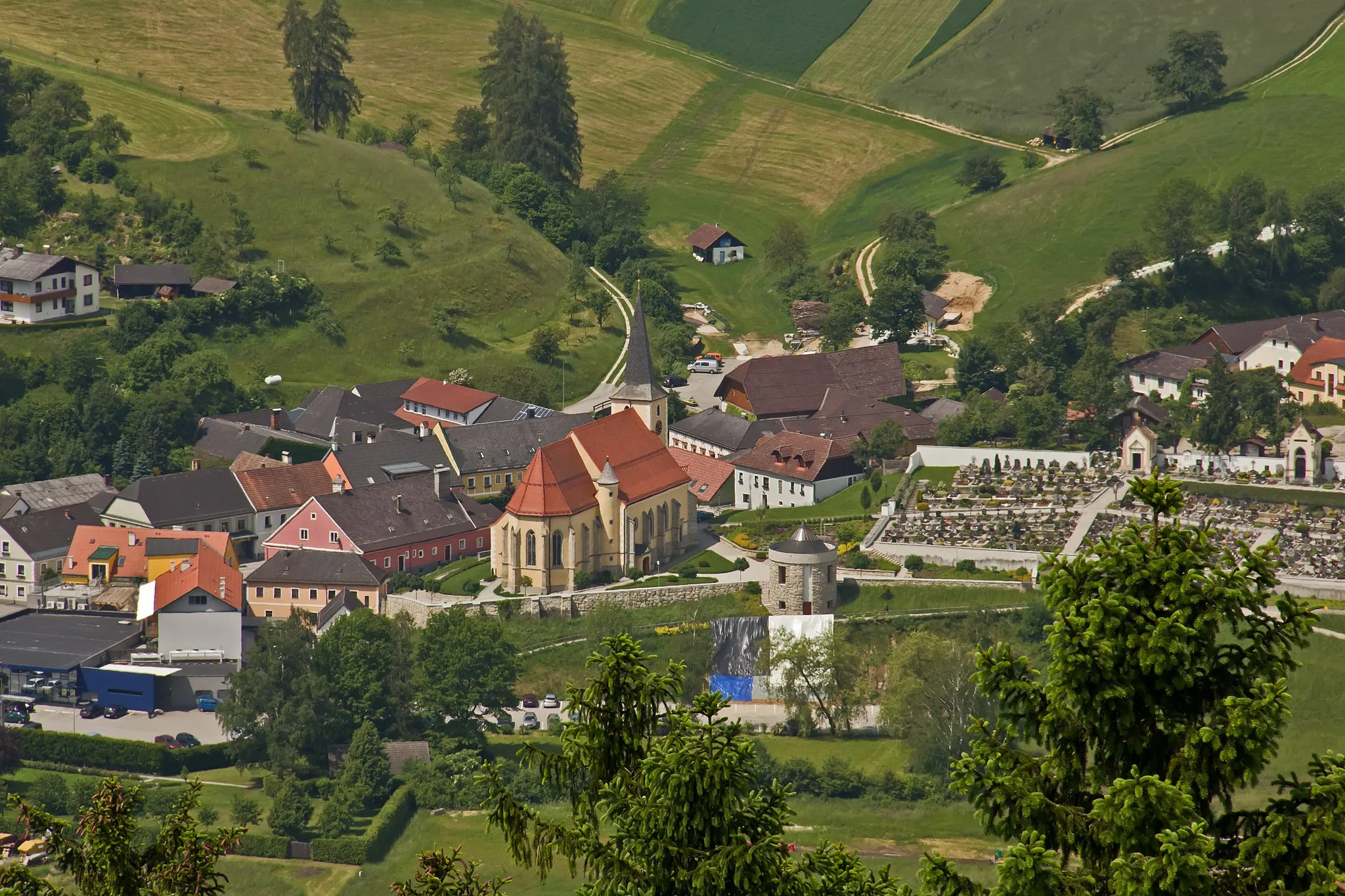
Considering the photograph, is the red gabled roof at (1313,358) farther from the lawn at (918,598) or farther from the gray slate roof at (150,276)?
the gray slate roof at (150,276)

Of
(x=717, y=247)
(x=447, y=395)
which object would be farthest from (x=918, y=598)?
(x=717, y=247)

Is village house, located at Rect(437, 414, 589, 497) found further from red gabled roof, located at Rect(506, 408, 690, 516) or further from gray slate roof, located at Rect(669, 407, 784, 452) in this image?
red gabled roof, located at Rect(506, 408, 690, 516)

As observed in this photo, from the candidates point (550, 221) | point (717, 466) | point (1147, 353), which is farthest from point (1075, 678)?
point (550, 221)

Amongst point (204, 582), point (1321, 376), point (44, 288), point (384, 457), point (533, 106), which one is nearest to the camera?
point (204, 582)

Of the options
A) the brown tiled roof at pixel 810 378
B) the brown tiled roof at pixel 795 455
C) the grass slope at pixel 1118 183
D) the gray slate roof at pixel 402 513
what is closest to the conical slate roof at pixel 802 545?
→ the brown tiled roof at pixel 795 455

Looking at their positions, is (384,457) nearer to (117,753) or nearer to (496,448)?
(496,448)

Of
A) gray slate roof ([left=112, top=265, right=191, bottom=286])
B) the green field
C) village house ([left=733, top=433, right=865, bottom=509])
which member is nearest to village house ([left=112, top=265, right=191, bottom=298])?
gray slate roof ([left=112, top=265, right=191, bottom=286])
